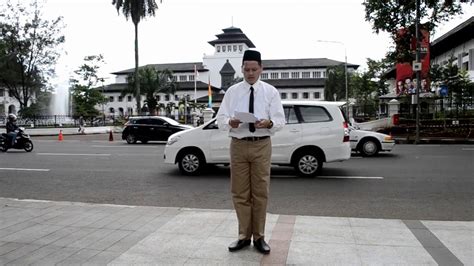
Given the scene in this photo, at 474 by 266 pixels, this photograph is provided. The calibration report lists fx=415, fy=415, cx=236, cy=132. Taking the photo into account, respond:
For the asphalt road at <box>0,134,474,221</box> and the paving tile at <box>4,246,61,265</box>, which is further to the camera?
the asphalt road at <box>0,134,474,221</box>

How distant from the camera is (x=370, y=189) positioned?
8.08 metres

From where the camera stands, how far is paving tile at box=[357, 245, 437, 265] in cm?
385

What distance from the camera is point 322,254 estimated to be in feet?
13.3

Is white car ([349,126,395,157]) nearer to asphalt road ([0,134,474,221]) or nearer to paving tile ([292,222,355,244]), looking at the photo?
asphalt road ([0,134,474,221])

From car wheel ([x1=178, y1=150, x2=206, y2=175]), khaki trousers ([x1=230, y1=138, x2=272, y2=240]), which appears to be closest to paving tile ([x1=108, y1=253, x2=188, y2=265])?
khaki trousers ([x1=230, y1=138, x2=272, y2=240])

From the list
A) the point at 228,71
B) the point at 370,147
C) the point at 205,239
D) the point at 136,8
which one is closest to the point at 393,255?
the point at 205,239

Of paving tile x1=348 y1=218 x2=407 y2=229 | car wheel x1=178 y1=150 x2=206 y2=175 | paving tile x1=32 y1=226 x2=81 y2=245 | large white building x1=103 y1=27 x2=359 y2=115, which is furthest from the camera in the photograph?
large white building x1=103 y1=27 x2=359 y2=115

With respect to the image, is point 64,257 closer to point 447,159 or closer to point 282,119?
point 282,119

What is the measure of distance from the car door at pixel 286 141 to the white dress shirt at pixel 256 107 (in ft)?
17.7

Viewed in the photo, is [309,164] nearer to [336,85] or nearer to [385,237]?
[385,237]

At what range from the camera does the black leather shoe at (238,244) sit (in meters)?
4.12

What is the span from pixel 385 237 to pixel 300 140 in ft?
16.2

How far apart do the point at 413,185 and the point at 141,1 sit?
34847mm

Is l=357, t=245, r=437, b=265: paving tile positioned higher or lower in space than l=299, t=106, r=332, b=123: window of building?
A: lower
